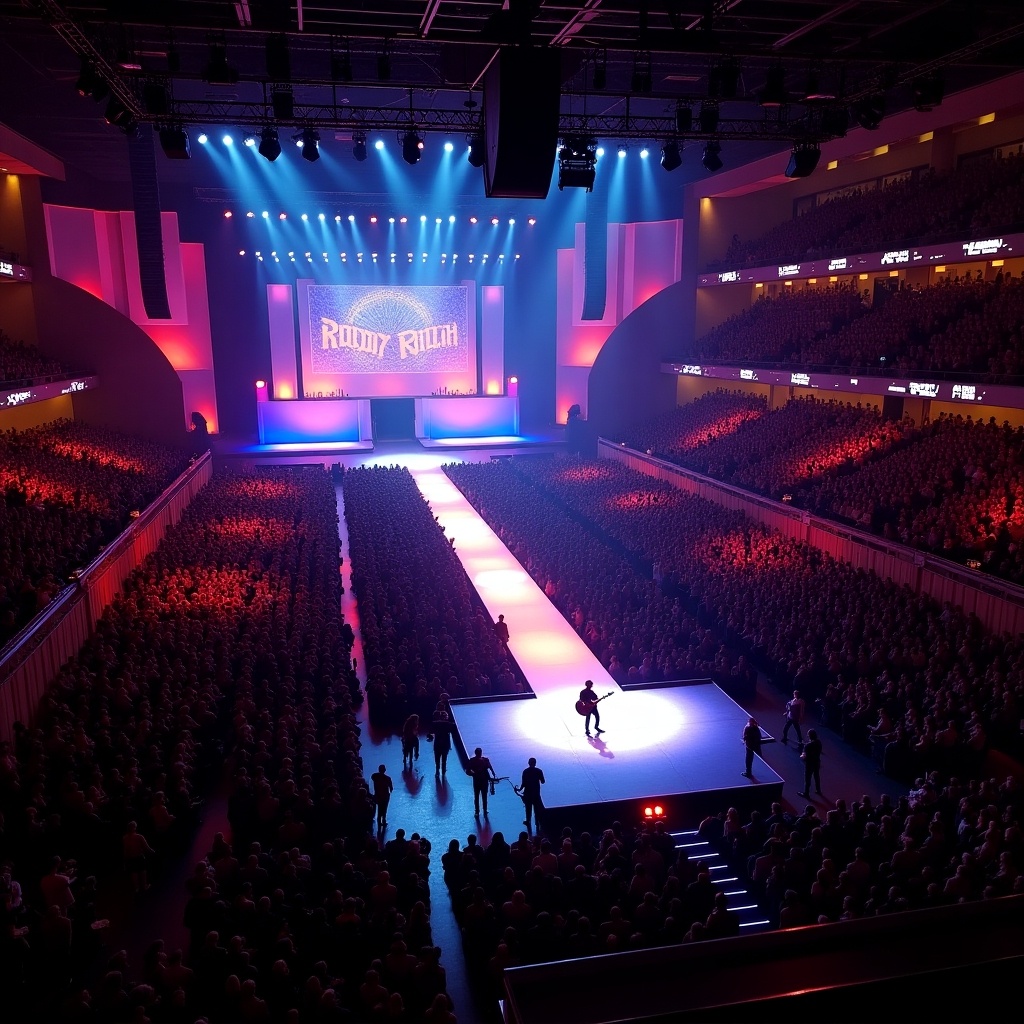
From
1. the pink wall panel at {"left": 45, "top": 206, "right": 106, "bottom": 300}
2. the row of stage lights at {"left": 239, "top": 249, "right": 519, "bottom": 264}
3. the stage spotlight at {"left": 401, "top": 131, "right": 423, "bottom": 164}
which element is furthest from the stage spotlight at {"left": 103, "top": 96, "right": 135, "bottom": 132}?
the row of stage lights at {"left": 239, "top": 249, "right": 519, "bottom": 264}

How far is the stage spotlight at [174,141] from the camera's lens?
50.3ft

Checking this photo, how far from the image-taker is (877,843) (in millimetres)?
8828

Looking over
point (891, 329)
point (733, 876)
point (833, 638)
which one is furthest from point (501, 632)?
point (891, 329)

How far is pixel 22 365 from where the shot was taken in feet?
80.4

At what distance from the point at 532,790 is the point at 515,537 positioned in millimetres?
11608

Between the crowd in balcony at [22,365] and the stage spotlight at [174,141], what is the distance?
30.6 ft

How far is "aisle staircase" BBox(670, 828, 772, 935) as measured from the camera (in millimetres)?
8875

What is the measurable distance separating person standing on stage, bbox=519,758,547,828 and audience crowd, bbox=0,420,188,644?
7.53 metres

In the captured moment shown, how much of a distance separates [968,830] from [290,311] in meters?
32.6

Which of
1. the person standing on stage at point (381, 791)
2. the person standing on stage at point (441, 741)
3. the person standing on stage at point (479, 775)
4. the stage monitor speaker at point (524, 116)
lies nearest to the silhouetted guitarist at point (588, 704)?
the person standing on stage at point (441, 741)

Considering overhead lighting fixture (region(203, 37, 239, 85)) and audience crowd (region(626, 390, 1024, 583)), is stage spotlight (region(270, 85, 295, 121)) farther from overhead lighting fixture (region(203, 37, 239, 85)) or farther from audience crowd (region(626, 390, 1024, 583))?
audience crowd (region(626, 390, 1024, 583))

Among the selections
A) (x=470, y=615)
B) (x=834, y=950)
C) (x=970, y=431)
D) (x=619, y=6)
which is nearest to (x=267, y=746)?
(x=470, y=615)

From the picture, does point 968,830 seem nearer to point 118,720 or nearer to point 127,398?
point 118,720

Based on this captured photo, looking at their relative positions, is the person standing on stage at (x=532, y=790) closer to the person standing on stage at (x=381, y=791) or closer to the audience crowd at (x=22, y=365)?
the person standing on stage at (x=381, y=791)
